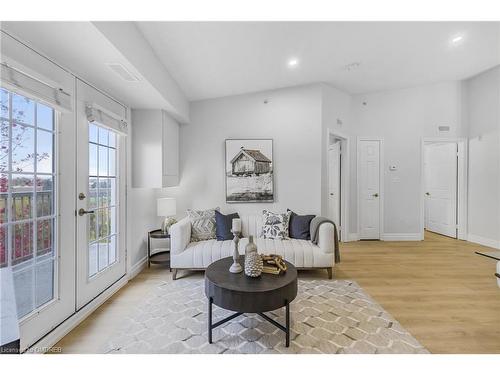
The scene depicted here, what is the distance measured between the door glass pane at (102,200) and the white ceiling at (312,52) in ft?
3.72

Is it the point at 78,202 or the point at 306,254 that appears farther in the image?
the point at 306,254

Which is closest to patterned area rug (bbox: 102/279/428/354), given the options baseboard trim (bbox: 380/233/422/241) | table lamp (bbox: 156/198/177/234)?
table lamp (bbox: 156/198/177/234)

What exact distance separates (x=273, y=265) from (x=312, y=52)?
2.56 metres

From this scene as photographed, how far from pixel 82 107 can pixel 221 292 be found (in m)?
2.09

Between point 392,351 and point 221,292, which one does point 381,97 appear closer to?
point 392,351

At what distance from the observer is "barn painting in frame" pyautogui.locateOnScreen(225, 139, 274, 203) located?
3973 millimetres

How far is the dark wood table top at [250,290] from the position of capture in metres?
1.68

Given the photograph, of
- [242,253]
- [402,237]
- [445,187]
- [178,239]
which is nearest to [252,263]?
[242,253]

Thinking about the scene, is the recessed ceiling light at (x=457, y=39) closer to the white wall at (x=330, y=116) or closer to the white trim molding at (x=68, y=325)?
the white wall at (x=330, y=116)

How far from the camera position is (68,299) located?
200 centimetres

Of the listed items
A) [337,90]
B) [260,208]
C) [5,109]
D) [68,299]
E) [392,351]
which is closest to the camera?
[5,109]

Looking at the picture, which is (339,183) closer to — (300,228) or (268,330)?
(300,228)

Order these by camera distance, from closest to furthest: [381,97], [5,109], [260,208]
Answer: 1. [5,109]
2. [260,208]
3. [381,97]
